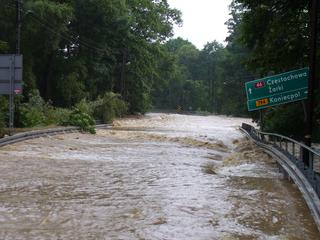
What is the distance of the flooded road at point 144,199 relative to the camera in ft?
27.2

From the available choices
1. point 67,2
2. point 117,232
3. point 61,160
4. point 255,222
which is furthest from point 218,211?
point 67,2

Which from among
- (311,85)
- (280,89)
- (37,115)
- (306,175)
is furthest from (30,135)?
(306,175)

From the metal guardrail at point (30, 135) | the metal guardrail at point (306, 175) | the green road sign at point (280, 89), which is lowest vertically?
the metal guardrail at point (306, 175)

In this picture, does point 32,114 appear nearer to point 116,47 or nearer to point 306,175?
point 306,175

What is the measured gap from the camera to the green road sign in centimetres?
1558

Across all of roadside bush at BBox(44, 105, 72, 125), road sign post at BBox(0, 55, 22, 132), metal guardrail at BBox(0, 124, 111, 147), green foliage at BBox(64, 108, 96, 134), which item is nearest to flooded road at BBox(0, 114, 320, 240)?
metal guardrail at BBox(0, 124, 111, 147)

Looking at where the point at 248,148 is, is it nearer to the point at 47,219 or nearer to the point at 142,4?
the point at 47,219

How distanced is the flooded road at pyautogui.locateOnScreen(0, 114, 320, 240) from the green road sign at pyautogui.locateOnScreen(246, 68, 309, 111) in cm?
222

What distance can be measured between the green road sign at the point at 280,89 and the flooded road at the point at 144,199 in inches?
87.4

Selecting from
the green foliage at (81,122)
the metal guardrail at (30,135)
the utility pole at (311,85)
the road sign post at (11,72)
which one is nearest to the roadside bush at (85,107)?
the green foliage at (81,122)

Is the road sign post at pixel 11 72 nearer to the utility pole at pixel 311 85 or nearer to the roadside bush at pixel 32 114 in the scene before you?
the roadside bush at pixel 32 114

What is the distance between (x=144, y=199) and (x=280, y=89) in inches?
299

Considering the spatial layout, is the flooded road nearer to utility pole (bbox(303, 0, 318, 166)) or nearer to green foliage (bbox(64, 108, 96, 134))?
utility pole (bbox(303, 0, 318, 166))

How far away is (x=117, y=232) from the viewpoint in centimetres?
811
